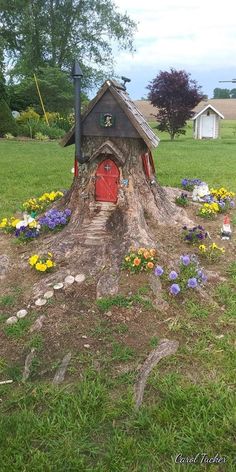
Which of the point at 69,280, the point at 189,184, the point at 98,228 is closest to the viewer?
the point at 69,280

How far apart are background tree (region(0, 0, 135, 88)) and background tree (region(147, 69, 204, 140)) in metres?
8.24

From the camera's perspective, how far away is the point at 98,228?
5.37 metres

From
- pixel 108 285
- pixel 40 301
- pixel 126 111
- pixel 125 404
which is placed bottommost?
pixel 125 404

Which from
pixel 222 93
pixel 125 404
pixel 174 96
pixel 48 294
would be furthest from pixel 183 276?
pixel 222 93

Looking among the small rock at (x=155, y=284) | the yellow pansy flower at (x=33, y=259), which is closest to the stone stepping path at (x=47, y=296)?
the yellow pansy flower at (x=33, y=259)

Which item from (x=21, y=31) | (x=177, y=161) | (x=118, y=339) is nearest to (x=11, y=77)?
(x=21, y=31)

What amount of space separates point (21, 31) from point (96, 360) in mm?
30685

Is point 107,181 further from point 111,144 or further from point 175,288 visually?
point 175,288

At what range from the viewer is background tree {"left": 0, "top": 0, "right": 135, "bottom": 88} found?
30219mm

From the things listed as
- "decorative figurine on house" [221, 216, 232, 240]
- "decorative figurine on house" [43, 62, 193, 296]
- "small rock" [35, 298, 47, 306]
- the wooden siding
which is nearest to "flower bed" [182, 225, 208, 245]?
"decorative figurine on house" [43, 62, 193, 296]

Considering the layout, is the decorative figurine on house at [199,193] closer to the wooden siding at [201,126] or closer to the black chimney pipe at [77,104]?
the black chimney pipe at [77,104]

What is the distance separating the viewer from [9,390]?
3.46 m

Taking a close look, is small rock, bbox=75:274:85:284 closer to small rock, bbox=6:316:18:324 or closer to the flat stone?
small rock, bbox=6:316:18:324

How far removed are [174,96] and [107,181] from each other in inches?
875
